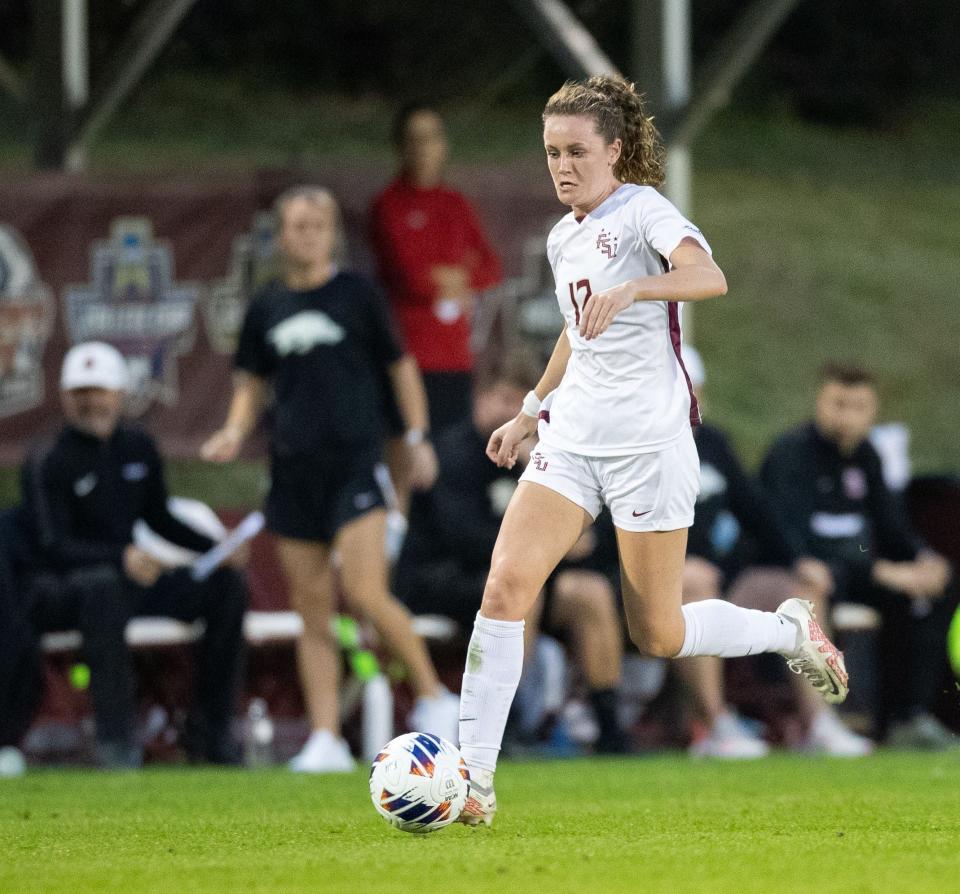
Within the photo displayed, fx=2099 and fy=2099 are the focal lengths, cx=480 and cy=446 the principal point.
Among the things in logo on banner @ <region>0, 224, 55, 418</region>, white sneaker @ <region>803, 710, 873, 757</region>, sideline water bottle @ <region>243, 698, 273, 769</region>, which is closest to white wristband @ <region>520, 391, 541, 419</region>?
sideline water bottle @ <region>243, 698, 273, 769</region>

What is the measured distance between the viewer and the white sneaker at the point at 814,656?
6.53 m

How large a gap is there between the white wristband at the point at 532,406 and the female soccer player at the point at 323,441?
2.77 m

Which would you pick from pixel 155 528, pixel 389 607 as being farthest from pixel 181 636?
pixel 389 607

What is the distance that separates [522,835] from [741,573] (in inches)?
194

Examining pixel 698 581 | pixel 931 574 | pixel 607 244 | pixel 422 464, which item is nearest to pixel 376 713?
pixel 422 464

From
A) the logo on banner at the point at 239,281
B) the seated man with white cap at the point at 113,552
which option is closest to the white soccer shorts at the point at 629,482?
the seated man with white cap at the point at 113,552

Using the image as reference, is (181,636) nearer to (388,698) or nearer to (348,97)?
(388,698)

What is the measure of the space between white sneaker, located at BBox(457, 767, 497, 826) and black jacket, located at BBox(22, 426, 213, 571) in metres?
4.04

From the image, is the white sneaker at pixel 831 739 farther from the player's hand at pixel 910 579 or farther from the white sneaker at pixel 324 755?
the white sneaker at pixel 324 755

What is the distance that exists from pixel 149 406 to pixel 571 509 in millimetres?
5402

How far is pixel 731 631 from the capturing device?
635cm

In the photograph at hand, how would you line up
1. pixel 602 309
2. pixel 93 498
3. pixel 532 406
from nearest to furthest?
pixel 602 309 → pixel 532 406 → pixel 93 498

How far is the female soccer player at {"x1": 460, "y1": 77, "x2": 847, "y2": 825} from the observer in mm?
5949

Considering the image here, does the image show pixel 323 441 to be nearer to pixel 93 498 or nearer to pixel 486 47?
pixel 93 498
